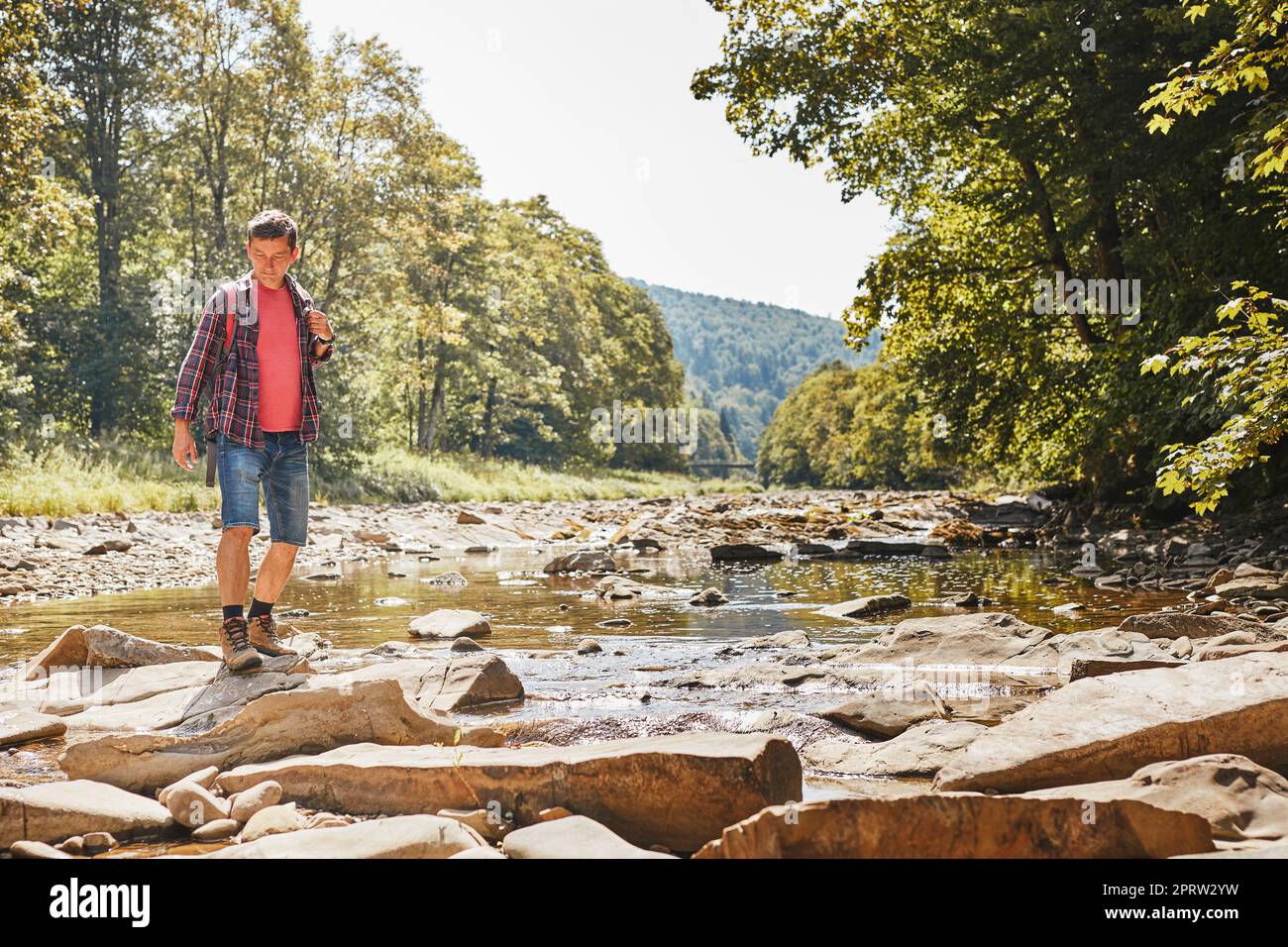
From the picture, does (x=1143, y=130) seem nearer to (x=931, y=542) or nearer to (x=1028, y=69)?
(x=1028, y=69)

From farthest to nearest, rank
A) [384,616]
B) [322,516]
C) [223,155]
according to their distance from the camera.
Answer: [223,155] → [322,516] → [384,616]

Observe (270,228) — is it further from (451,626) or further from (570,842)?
(451,626)

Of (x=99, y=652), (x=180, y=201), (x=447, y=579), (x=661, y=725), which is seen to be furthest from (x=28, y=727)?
(x=180, y=201)

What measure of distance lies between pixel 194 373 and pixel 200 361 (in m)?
0.09

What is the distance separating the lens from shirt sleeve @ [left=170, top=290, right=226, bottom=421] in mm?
5551

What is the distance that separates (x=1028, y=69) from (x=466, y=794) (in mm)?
15871

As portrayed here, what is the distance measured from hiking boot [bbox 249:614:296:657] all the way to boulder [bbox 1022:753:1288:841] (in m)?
4.34

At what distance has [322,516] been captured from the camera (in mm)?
23281

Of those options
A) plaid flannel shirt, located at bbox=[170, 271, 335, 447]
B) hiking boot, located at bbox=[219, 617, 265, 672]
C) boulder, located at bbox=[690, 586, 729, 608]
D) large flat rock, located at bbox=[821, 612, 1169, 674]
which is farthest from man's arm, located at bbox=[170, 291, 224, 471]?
boulder, located at bbox=[690, 586, 729, 608]

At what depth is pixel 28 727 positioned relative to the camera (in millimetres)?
4953

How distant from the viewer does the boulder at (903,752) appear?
4422 millimetres

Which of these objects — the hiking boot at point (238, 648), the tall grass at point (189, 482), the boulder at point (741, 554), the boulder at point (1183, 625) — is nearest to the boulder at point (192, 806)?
the hiking boot at point (238, 648)

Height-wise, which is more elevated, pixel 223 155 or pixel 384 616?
pixel 223 155
